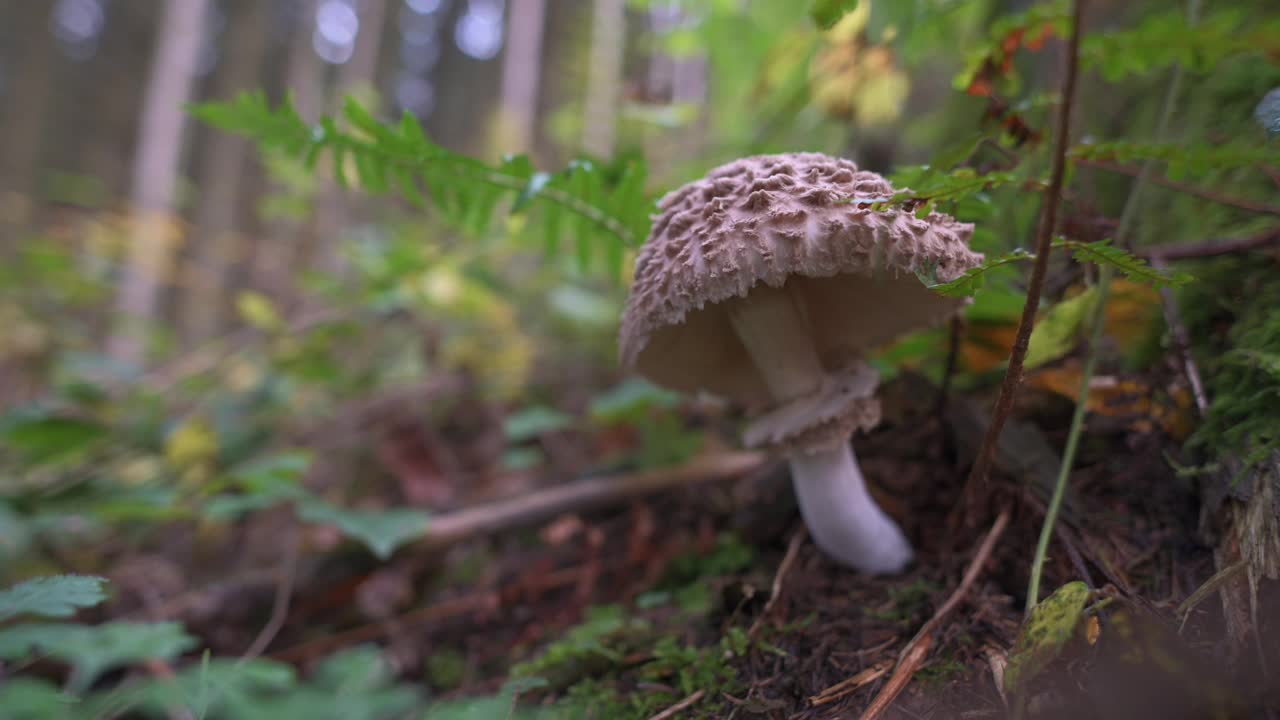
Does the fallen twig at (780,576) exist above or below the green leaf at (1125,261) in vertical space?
below

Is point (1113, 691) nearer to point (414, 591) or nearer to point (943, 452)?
point (943, 452)

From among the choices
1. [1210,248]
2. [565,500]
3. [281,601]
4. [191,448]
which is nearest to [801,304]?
[1210,248]

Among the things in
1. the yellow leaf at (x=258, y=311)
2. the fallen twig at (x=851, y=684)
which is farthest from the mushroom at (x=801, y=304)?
the yellow leaf at (x=258, y=311)

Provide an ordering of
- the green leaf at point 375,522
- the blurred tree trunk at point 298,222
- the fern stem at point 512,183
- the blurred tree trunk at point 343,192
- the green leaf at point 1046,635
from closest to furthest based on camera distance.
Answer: the green leaf at point 1046,635
the fern stem at point 512,183
the green leaf at point 375,522
the blurred tree trunk at point 343,192
the blurred tree trunk at point 298,222

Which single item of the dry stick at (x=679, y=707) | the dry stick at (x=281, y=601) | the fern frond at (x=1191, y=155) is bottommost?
the dry stick at (x=281, y=601)

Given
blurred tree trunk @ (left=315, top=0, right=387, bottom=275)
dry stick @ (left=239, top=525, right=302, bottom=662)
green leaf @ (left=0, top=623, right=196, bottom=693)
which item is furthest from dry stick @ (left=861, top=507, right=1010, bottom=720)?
blurred tree trunk @ (left=315, top=0, right=387, bottom=275)

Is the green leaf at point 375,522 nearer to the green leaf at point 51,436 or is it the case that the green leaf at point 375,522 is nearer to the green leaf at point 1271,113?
the green leaf at point 51,436

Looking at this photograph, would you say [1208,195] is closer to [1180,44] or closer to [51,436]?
[1180,44]

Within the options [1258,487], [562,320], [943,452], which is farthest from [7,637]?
[562,320]
